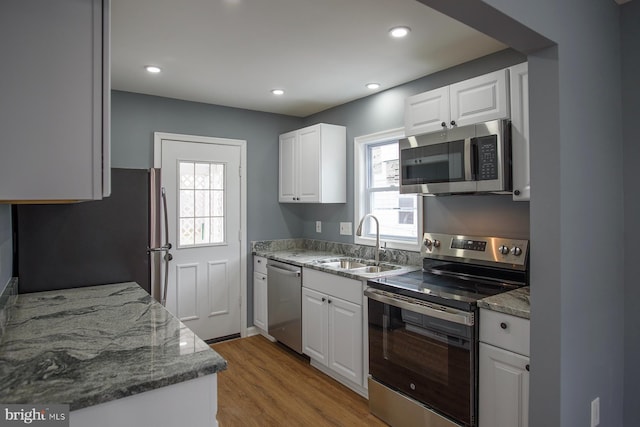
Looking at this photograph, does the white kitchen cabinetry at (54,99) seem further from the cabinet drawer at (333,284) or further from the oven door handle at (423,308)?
the cabinet drawer at (333,284)

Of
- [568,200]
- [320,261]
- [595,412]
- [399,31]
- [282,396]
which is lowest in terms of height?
[282,396]

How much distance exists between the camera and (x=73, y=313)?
172cm

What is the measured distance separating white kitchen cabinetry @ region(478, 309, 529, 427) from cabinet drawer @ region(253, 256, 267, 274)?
2399 mm

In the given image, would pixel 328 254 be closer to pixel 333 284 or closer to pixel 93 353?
pixel 333 284

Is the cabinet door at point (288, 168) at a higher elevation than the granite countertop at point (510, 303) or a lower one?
higher

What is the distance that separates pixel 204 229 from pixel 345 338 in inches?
72.8

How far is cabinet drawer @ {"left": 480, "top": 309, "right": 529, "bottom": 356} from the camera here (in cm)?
176

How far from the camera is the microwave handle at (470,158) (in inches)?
86.4

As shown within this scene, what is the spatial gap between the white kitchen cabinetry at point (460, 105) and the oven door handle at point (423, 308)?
112 centimetres

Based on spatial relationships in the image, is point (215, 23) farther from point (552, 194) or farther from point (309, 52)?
point (552, 194)

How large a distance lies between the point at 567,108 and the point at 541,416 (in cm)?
135

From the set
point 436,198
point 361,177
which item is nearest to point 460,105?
point 436,198

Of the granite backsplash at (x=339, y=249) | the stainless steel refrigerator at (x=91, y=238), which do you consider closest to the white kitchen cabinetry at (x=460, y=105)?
the granite backsplash at (x=339, y=249)
